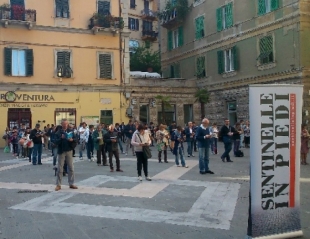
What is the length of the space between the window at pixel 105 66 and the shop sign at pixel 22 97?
393 centimetres

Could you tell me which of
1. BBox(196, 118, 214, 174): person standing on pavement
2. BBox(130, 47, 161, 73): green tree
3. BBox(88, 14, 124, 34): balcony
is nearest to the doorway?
BBox(88, 14, 124, 34): balcony

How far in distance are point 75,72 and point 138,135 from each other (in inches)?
683

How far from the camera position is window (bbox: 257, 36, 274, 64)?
2487cm

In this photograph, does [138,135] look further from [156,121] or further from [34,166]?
[156,121]

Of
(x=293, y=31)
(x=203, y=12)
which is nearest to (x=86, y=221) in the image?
(x=293, y=31)

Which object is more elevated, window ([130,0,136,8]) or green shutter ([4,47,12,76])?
window ([130,0,136,8])

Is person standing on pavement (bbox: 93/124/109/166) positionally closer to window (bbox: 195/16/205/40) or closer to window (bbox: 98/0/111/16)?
window (bbox: 98/0/111/16)

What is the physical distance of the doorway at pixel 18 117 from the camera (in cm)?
2495

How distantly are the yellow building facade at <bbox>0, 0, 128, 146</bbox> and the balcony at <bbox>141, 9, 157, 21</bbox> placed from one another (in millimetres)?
20614

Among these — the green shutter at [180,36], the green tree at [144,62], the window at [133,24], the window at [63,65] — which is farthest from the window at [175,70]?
the window at [133,24]

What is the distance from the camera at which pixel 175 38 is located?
114ft

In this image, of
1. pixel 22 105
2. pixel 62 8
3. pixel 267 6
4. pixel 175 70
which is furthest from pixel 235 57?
pixel 22 105

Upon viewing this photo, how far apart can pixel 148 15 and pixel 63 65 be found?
2470cm

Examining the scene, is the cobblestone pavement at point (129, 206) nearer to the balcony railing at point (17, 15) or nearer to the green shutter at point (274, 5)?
the green shutter at point (274, 5)
